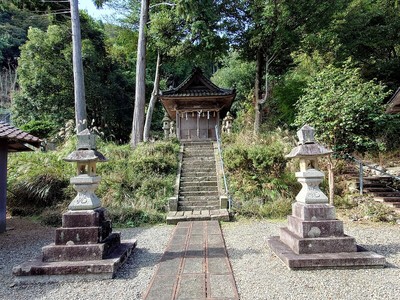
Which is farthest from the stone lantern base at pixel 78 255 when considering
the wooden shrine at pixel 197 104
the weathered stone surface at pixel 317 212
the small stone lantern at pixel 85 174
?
the wooden shrine at pixel 197 104

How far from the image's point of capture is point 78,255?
3.93m

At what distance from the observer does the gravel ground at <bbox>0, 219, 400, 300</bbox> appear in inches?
123

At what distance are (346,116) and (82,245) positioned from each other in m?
7.10

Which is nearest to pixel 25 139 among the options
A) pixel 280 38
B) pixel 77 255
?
pixel 77 255

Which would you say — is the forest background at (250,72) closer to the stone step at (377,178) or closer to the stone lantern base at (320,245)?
the stone step at (377,178)

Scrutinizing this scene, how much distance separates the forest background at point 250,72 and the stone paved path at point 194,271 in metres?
3.01

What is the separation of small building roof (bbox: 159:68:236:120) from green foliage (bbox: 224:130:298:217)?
648 centimetres

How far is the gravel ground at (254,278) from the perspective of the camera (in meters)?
3.13

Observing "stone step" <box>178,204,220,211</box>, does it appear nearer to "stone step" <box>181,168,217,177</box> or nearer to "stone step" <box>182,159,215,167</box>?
"stone step" <box>181,168,217,177</box>

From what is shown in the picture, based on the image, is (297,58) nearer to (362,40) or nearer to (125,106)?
(362,40)

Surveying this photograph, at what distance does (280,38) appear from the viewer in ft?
48.0

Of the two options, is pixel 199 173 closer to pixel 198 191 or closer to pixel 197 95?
pixel 198 191

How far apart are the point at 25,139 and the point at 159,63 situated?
37.4 ft

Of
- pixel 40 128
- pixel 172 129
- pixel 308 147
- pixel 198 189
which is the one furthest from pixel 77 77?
pixel 308 147
